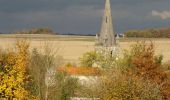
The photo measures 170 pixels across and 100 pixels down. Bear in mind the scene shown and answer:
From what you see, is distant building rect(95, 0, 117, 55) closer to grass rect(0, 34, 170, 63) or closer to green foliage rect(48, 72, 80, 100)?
grass rect(0, 34, 170, 63)

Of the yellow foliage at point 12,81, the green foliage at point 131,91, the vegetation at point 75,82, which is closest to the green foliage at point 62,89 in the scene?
the vegetation at point 75,82

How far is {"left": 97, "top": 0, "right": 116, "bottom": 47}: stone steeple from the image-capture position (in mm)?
95438

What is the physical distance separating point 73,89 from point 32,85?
5.30 meters

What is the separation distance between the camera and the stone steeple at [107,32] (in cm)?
9544

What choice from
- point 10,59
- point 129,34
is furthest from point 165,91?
point 129,34

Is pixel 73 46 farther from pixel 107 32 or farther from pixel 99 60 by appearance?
pixel 99 60

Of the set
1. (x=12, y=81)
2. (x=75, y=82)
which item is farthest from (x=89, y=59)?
(x=12, y=81)

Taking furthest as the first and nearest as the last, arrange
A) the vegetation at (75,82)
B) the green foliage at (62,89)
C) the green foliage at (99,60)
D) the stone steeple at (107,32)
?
the stone steeple at (107,32) → the green foliage at (99,60) → the green foliage at (62,89) → the vegetation at (75,82)

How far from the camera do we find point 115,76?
52500 mm

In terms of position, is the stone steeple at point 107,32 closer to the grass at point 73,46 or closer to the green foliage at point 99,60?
the green foliage at point 99,60

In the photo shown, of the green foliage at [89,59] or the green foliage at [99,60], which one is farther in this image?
the green foliage at [89,59]

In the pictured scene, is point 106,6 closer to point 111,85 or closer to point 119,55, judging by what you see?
point 119,55

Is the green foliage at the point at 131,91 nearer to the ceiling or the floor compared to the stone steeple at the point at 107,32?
nearer to the floor

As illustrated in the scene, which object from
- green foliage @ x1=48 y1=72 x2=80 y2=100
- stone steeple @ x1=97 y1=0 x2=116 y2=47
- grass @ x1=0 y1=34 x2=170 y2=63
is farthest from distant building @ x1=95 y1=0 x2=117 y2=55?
green foliage @ x1=48 y1=72 x2=80 y2=100
